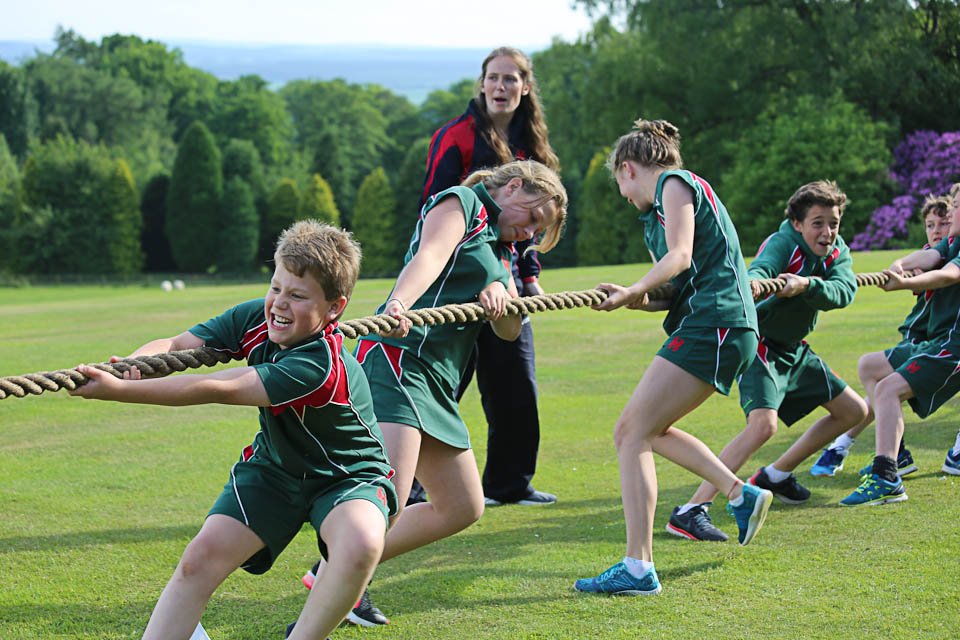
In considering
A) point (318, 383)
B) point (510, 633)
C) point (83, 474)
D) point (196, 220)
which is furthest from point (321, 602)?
point (196, 220)

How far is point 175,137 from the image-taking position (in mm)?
104500

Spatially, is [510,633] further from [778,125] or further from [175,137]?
[175,137]

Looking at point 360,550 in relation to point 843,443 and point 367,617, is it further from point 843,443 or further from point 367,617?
point 843,443

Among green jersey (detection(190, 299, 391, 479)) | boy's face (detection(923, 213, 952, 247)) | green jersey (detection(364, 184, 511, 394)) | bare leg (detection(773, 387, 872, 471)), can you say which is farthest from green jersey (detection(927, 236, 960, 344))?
green jersey (detection(190, 299, 391, 479))

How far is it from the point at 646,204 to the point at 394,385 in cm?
165

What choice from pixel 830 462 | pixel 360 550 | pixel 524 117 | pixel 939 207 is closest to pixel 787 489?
pixel 830 462

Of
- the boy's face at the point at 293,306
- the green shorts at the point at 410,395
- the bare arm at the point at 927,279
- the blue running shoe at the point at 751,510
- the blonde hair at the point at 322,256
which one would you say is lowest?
the blue running shoe at the point at 751,510

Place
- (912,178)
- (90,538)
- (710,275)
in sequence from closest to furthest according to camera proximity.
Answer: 1. (710,275)
2. (90,538)
3. (912,178)

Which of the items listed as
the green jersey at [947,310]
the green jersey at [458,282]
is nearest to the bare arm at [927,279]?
the green jersey at [947,310]

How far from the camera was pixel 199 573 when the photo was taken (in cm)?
381

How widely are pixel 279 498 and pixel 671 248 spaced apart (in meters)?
2.28

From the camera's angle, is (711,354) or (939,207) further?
(939,207)

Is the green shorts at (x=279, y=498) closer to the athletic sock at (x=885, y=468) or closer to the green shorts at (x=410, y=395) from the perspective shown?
the green shorts at (x=410, y=395)

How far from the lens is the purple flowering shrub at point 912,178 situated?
38.6 meters
